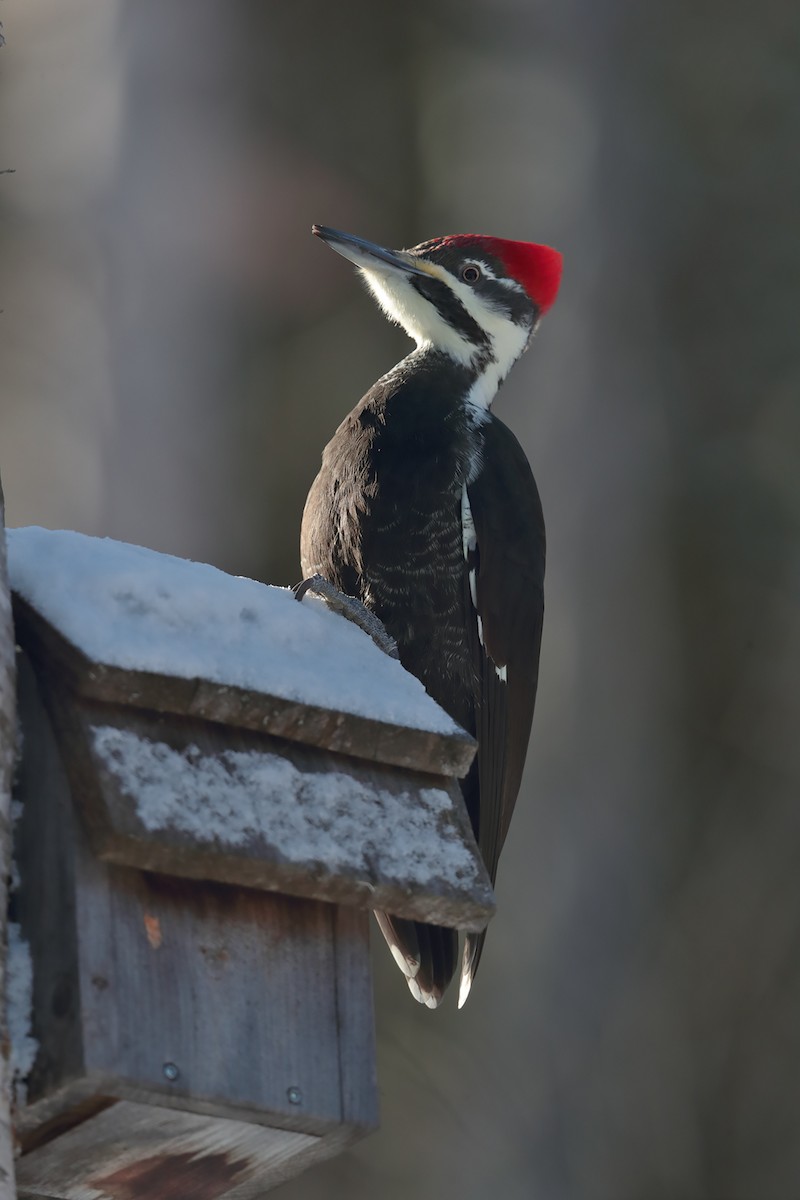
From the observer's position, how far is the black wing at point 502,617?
12.1 feet

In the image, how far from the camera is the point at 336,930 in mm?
2102

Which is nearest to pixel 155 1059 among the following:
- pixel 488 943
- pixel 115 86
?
pixel 488 943

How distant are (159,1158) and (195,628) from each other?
2.01 feet

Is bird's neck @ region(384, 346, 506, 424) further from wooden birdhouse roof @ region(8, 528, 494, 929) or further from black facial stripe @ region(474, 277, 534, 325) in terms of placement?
wooden birdhouse roof @ region(8, 528, 494, 929)

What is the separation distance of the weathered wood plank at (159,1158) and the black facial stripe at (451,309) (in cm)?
256

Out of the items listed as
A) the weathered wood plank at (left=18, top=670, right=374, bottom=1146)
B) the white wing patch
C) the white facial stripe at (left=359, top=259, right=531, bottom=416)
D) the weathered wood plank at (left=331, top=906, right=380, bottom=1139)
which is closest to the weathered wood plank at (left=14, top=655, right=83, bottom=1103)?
the weathered wood plank at (left=18, top=670, right=374, bottom=1146)

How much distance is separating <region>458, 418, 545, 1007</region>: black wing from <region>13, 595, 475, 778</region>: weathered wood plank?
1512 mm

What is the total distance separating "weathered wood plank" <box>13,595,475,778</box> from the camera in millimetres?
1877

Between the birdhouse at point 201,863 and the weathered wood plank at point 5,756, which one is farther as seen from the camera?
the birdhouse at point 201,863

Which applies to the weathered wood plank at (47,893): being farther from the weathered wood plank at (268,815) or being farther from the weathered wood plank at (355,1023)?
the weathered wood plank at (355,1023)

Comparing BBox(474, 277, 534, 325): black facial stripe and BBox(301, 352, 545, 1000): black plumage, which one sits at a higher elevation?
BBox(474, 277, 534, 325): black facial stripe

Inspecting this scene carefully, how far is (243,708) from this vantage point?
197 cm

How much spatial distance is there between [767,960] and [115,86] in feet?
11.4

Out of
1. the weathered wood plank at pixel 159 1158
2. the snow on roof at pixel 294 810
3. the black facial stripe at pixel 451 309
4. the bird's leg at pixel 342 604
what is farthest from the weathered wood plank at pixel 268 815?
the black facial stripe at pixel 451 309
